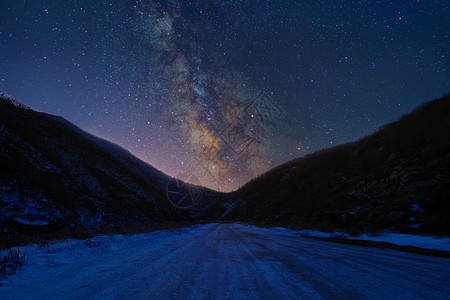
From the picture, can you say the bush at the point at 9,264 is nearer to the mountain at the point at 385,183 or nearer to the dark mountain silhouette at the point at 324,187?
the dark mountain silhouette at the point at 324,187

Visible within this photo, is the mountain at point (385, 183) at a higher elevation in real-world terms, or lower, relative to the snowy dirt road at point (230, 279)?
higher

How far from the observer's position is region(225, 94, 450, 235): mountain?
1280 centimetres

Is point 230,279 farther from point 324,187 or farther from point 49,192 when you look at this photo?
point 324,187

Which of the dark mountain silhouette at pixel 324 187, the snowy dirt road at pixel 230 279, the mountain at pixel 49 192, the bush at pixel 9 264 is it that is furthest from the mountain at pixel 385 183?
the mountain at pixel 49 192

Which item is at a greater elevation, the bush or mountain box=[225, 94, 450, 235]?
mountain box=[225, 94, 450, 235]

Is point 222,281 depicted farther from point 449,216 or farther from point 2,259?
point 449,216

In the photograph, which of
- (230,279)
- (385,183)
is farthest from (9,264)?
(385,183)

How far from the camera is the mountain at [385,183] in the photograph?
12.8 metres

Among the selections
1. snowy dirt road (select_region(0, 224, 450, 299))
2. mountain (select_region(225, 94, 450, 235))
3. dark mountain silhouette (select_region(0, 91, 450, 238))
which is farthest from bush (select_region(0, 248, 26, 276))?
mountain (select_region(225, 94, 450, 235))

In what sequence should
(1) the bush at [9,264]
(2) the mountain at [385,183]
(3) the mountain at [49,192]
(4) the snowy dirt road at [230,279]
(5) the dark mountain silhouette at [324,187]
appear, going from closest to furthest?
(4) the snowy dirt road at [230,279] → (1) the bush at [9,264] → (2) the mountain at [385,183] → (5) the dark mountain silhouette at [324,187] → (3) the mountain at [49,192]

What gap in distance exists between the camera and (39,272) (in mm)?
3795

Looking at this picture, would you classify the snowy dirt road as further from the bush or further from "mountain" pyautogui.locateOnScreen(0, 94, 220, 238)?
"mountain" pyautogui.locateOnScreen(0, 94, 220, 238)

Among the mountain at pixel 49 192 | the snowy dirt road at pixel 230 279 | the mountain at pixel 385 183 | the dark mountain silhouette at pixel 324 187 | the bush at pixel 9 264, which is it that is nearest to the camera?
the snowy dirt road at pixel 230 279

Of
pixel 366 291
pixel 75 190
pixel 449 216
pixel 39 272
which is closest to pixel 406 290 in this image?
pixel 366 291
